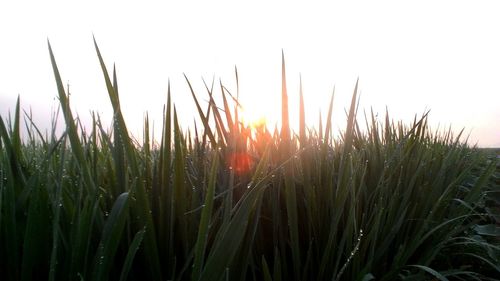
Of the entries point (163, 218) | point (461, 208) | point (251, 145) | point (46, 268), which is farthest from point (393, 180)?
point (46, 268)

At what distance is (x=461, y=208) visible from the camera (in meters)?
1.80

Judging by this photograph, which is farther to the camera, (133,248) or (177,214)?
(177,214)

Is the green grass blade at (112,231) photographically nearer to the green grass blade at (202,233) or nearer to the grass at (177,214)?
the grass at (177,214)

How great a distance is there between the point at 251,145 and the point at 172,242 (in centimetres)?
67

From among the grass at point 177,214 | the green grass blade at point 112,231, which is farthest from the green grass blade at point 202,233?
the green grass blade at point 112,231

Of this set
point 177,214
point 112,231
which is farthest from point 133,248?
point 177,214

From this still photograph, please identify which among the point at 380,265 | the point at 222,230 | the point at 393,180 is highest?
the point at 393,180

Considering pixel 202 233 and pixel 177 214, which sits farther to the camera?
pixel 177 214

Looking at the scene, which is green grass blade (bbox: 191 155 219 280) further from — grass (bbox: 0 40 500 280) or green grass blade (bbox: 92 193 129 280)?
green grass blade (bbox: 92 193 129 280)

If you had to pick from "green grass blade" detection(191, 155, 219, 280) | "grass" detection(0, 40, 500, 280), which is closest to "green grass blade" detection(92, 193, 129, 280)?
"grass" detection(0, 40, 500, 280)

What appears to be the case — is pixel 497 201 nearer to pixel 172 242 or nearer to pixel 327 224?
pixel 327 224

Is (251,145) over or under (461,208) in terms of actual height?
over

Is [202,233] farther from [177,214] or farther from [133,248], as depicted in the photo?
[177,214]

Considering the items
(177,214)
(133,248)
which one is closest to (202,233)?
(133,248)
